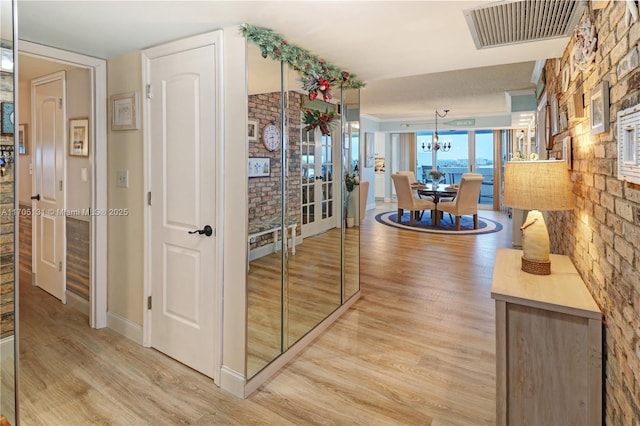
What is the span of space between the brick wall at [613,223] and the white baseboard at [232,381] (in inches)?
68.1

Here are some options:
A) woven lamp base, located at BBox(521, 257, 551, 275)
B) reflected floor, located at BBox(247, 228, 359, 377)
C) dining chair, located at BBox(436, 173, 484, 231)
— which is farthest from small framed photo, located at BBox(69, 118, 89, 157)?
dining chair, located at BBox(436, 173, 484, 231)

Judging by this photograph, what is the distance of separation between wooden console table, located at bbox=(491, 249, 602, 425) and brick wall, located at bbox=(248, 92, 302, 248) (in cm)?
133

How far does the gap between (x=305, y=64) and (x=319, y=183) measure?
35.4 inches

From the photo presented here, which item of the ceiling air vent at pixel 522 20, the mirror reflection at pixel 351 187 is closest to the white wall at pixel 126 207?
the mirror reflection at pixel 351 187

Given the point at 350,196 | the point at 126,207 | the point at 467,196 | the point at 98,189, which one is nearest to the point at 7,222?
the point at 126,207

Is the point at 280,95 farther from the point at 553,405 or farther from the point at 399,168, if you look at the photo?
the point at 399,168

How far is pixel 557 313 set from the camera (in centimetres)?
159

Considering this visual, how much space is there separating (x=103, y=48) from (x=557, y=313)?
10.1 feet

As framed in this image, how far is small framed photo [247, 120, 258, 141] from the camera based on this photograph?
2102mm

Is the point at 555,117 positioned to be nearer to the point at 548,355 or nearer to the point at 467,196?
the point at 548,355

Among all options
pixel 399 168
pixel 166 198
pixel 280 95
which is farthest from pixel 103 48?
pixel 399 168

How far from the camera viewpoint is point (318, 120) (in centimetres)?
289

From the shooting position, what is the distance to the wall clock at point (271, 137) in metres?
2.22

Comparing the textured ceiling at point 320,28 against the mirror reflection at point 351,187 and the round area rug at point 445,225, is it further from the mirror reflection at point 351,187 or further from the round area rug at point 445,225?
the round area rug at point 445,225
